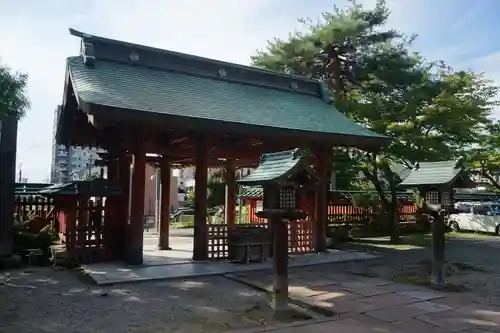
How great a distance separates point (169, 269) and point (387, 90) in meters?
11.7

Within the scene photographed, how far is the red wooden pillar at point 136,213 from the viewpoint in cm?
960

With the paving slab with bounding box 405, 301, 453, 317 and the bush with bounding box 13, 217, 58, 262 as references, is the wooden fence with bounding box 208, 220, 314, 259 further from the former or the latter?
the paving slab with bounding box 405, 301, 453, 317

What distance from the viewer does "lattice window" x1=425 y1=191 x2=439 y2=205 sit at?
28.6 ft

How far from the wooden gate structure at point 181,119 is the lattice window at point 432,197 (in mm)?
2293

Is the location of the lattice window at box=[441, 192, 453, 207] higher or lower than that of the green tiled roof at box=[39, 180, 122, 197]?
lower

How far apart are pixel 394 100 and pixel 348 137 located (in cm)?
618

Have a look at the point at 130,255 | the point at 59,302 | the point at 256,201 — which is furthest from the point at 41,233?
the point at 256,201

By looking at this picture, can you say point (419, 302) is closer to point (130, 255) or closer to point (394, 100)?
point (130, 255)

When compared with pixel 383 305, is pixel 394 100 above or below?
above

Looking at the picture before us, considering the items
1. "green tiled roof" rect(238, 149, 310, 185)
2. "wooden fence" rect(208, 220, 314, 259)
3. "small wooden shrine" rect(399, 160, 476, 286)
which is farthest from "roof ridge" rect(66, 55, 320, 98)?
"green tiled roof" rect(238, 149, 310, 185)

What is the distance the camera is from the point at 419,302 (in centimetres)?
696

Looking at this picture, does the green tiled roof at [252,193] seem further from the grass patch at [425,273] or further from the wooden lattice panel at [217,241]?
the grass patch at [425,273]

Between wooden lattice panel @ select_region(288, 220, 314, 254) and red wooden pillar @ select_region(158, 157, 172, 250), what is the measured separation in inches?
151

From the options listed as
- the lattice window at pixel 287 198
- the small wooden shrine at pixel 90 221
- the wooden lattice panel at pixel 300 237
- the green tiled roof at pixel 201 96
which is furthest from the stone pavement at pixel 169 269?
the lattice window at pixel 287 198
